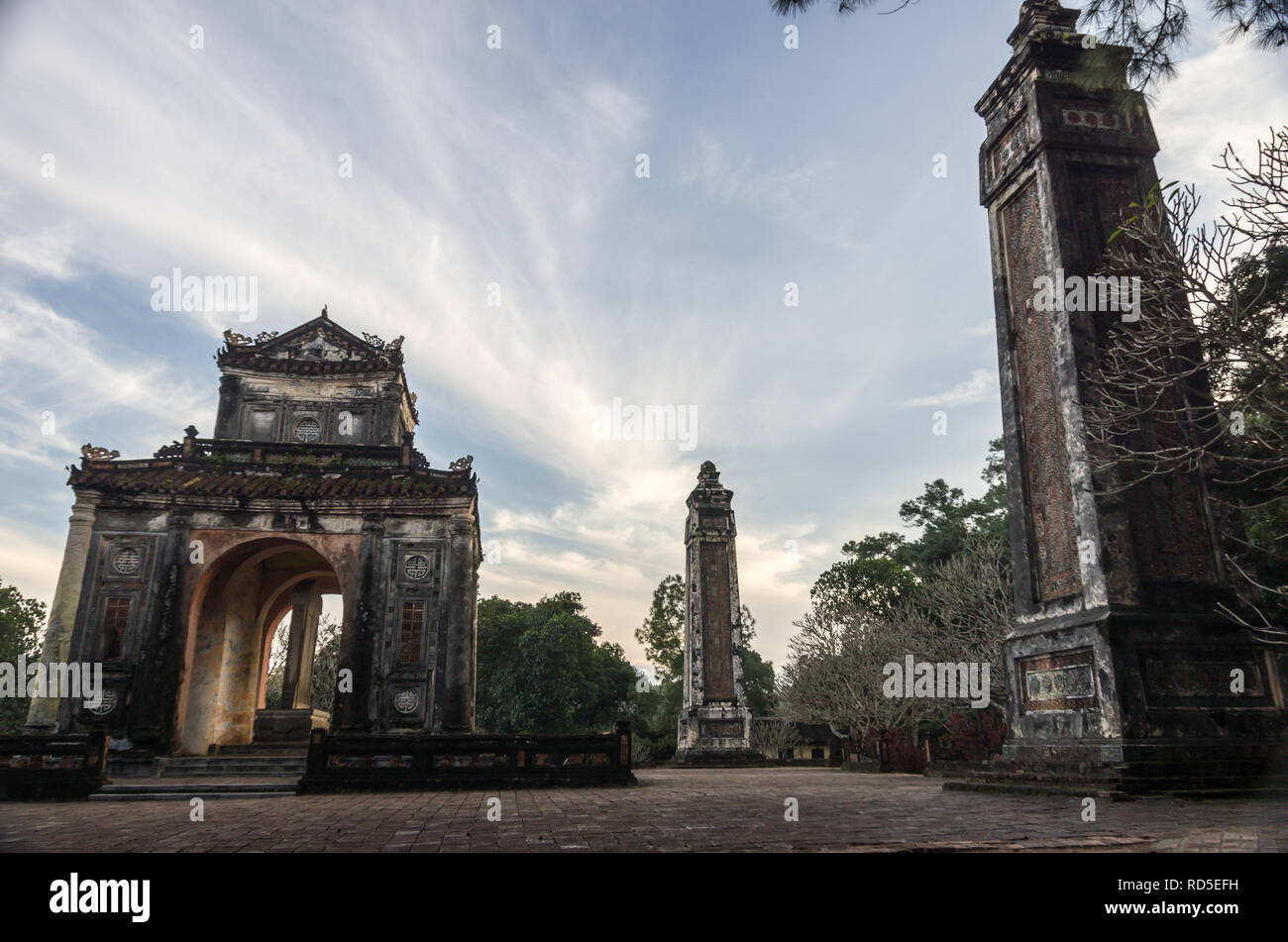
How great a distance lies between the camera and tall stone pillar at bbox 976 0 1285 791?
24.8ft

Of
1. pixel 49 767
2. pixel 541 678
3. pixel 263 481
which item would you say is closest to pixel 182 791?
pixel 49 767

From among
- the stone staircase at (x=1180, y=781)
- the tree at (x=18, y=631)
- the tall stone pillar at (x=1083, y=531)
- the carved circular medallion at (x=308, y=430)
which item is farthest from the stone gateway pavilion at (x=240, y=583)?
the tree at (x=18, y=631)

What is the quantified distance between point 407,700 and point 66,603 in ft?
28.0

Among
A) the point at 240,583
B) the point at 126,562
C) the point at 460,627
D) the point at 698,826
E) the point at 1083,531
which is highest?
the point at 126,562

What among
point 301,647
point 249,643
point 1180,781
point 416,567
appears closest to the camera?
point 1180,781

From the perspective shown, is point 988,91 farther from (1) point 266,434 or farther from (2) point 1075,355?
(1) point 266,434

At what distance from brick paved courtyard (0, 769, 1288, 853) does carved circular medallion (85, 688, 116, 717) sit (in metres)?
9.74

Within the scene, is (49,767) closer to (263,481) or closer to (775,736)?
(263,481)

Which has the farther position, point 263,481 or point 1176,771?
point 263,481

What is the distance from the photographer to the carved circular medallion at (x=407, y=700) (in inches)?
730

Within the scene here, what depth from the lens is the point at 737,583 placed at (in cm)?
2700

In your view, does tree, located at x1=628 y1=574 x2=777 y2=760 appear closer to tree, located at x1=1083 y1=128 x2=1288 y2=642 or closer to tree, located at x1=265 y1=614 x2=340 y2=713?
tree, located at x1=265 y1=614 x2=340 y2=713

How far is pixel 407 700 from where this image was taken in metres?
18.6
